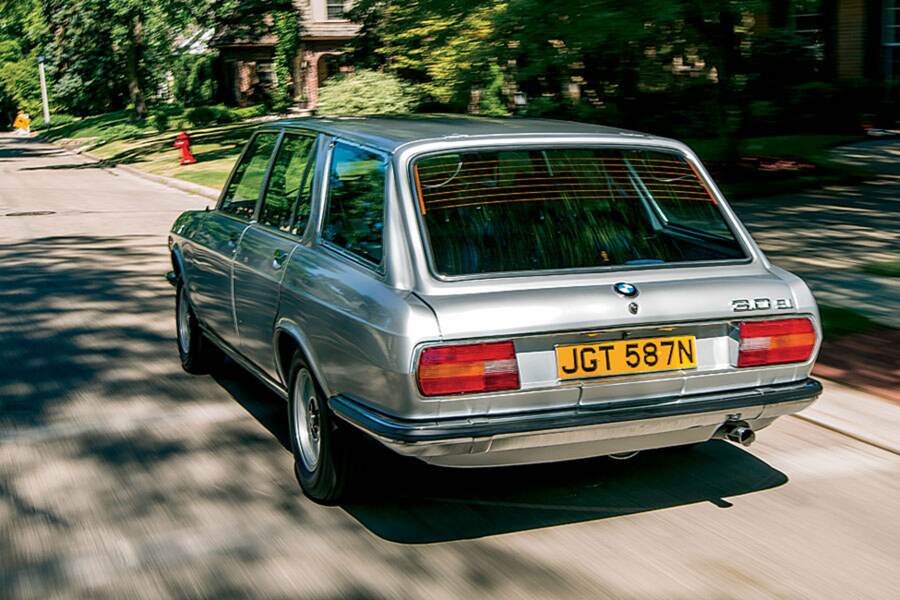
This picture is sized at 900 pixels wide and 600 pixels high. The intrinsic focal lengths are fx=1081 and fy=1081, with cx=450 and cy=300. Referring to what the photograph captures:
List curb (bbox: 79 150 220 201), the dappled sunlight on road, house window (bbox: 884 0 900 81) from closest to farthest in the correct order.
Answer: the dappled sunlight on road, curb (bbox: 79 150 220 201), house window (bbox: 884 0 900 81)

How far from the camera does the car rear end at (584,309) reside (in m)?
4.01

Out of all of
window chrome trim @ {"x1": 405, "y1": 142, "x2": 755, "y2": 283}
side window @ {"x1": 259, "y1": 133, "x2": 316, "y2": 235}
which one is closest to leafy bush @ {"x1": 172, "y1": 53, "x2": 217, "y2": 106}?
side window @ {"x1": 259, "y1": 133, "x2": 316, "y2": 235}

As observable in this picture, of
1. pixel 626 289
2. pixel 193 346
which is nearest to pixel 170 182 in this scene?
pixel 193 346

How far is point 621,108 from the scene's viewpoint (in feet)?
69.6

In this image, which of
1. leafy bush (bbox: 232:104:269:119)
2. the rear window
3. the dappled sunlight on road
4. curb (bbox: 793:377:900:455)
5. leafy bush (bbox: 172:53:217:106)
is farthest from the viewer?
leafy bush (bbox: 172:53:217:106)

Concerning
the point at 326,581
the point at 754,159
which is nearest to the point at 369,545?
the point at 326,581

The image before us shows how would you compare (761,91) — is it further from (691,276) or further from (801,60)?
(691,276)

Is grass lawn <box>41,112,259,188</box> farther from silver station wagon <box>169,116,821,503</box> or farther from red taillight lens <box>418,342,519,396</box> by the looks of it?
red taillight lens <box>418,342,519,396</box>

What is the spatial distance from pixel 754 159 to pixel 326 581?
47.5 feet

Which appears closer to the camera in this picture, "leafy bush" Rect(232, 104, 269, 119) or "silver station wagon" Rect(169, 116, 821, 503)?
"silver station wagon" Rect(169, 116, 821, 503)

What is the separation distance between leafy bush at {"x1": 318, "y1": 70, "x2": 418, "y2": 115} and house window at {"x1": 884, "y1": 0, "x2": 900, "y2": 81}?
41.0 feet

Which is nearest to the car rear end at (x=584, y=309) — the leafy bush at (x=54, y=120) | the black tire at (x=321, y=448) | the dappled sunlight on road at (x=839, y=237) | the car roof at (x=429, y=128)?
the car roof at (x=429, y=128)

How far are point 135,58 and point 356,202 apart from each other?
46.1 m

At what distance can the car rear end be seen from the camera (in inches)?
158
